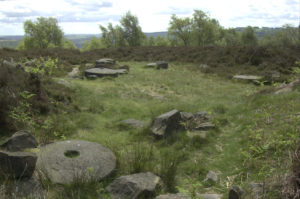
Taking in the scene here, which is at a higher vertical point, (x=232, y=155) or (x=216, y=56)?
(x=216, y=56)

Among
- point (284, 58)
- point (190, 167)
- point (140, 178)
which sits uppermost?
point (284, 58)

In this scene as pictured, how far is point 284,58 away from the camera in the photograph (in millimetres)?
18484

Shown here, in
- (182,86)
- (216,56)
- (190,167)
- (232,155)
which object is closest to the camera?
(190,167)

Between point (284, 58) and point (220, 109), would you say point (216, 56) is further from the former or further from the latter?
point (220, 109)

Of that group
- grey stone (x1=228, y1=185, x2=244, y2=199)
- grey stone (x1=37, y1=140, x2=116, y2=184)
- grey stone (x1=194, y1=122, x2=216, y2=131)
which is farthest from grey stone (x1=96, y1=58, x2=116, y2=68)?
grey stone (x1=228, y1=185, x2=244, y2=199)

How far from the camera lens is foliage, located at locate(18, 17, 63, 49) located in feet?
176

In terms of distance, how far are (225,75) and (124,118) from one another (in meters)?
10.2

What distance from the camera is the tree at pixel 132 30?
58.8 m

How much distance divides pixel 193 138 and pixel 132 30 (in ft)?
183

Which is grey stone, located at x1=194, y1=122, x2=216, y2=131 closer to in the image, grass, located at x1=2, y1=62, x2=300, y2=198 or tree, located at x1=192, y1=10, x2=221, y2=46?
grass, located at x1=2, y1=62, x2=300, y2=198

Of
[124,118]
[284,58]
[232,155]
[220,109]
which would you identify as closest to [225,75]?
[284,58]

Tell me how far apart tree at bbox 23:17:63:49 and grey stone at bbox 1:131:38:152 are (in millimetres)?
52661

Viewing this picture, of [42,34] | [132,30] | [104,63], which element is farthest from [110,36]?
[104,63]

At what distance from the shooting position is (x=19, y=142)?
4.96 meters
